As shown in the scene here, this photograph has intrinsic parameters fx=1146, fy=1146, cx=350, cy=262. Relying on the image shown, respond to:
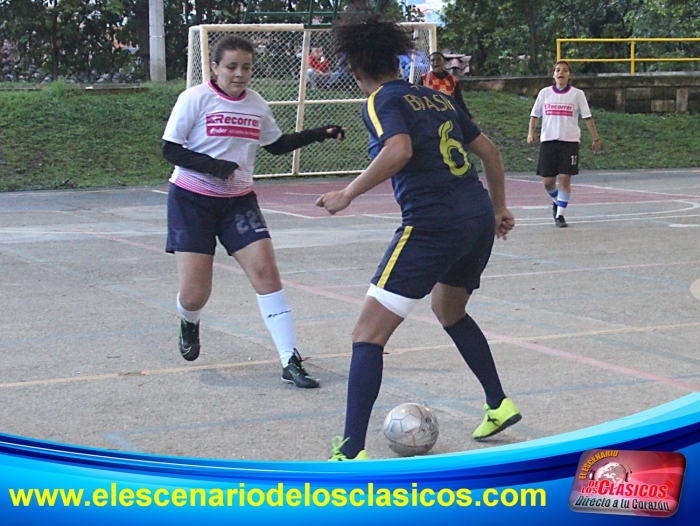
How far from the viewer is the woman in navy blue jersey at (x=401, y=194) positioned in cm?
461

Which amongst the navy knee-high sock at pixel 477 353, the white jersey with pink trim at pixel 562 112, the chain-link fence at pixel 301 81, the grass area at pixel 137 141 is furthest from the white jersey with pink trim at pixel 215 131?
the grass area at pixel 137 141

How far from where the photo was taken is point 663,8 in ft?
112

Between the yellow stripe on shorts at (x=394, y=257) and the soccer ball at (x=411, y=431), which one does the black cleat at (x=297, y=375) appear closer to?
the soccer ball at (x=411, y=431)

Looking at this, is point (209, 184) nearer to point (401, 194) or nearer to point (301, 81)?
point (401, 194)

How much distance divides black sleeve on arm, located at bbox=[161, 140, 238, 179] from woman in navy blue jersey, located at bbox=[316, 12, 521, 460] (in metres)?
1.68

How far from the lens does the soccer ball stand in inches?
196

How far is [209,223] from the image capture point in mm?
6559

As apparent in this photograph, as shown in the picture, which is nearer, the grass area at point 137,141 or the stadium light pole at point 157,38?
the grass area at point 137,141

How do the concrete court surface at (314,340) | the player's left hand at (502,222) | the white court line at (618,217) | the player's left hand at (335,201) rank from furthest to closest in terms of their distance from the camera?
1. the white court line at (618,217)
2. the concrete court surface at (314,340)
3. the player's left hand at (502,222)
4. the player's left hand at (335,201)

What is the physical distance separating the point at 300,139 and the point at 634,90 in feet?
81.6

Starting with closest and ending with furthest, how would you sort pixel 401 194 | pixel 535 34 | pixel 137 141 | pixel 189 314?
pixel 401 194 → pixel 189 314 → pixel 137 141 → pixel 535 34

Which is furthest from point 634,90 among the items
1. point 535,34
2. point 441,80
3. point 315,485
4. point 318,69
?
point 315,485

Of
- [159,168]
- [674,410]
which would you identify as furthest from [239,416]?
[159,168]

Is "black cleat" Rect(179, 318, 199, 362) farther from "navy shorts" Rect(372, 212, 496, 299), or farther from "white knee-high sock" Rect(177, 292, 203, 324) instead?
"navy shorts" Rect(372, 212, 496, 299)
